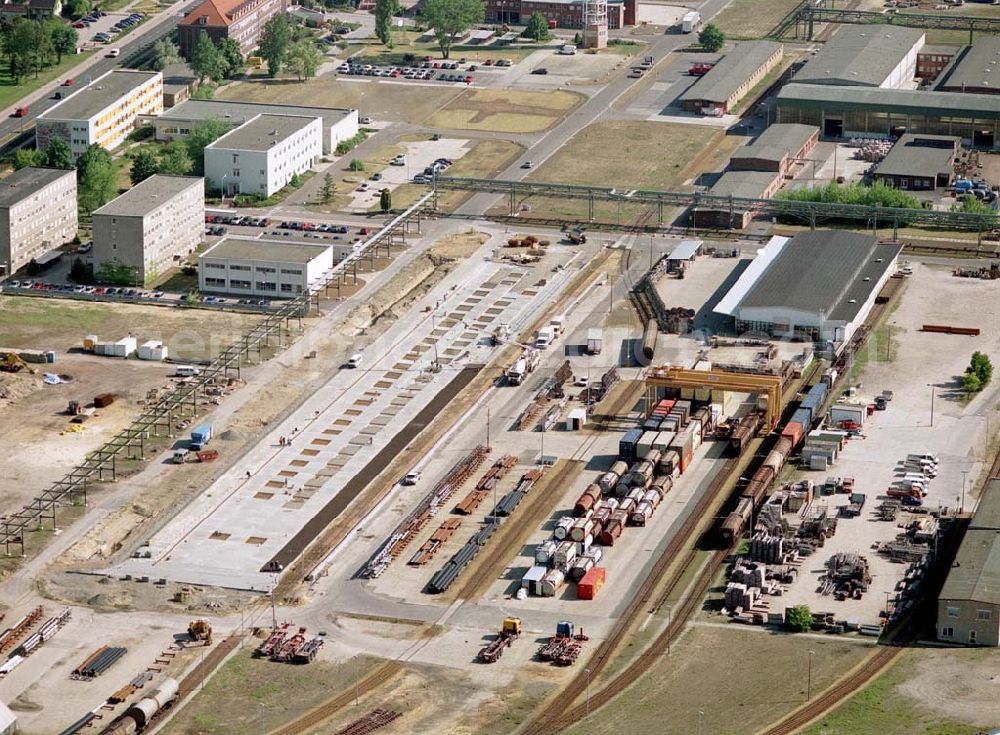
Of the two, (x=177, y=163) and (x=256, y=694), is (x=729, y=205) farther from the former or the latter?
(x=256, y=694)

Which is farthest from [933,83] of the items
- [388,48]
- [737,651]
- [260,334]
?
[737,651]

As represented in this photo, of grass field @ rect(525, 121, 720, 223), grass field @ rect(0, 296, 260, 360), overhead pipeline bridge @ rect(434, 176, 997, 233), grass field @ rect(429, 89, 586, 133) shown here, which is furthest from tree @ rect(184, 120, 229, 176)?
grass field @ rect(0, 296, 260, 360)

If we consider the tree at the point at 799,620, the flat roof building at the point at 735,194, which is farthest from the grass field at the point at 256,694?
the flat roof building at the point at 735,194

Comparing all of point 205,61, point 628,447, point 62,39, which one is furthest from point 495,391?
point 62,39

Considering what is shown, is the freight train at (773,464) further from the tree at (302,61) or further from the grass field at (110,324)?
the tree at (302,61)

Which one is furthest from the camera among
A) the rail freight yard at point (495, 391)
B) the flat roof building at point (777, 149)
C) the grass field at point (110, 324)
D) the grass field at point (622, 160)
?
the flat roof building at point (777, 149)

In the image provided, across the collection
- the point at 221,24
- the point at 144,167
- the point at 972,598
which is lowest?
the point at 972,598

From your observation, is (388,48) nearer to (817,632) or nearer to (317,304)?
(317,304)
